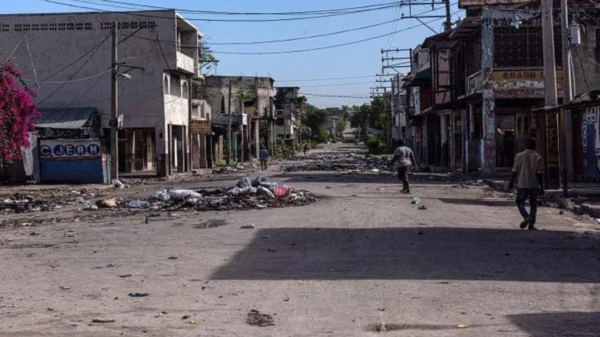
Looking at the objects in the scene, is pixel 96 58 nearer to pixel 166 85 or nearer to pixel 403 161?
pixel 166 85

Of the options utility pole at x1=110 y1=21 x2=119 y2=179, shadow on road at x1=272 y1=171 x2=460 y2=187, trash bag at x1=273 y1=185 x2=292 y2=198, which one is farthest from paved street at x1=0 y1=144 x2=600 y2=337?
utility pole at x1=110 y1=21 x2=119 y2=179

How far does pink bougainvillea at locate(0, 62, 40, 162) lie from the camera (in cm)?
2600

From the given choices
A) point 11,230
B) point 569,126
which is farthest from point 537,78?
point 11,230

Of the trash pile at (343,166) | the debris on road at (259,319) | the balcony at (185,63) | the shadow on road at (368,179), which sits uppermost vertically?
the balcony at (185,63)

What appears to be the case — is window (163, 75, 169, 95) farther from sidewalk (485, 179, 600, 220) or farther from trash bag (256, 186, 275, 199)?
sidewalk (485, 179, 600, 220)

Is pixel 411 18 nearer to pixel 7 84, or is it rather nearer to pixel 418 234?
pixel 7 84

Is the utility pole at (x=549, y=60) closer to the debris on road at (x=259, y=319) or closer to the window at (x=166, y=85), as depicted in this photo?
the debris on road at (x=259, y=319)

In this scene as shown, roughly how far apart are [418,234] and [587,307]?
6.10 meters

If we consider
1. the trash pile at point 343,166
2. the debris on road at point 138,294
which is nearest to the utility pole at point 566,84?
the debris on road at point 138,294

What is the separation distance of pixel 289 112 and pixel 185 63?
7299cm

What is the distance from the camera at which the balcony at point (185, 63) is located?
4583 cm

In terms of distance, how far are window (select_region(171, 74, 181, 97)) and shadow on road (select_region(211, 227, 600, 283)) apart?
34855 mm

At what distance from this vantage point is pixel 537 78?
3253cm

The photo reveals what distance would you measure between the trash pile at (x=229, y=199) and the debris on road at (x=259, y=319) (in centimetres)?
1254
